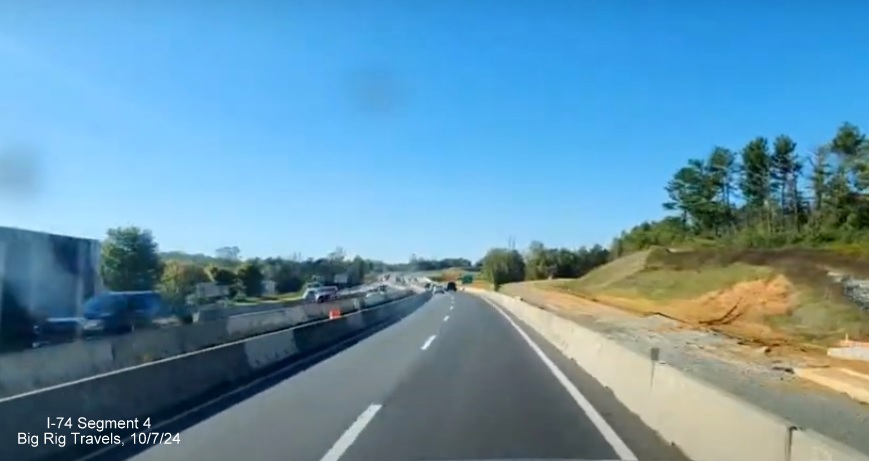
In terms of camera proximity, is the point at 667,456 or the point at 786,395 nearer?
the point at 667,456

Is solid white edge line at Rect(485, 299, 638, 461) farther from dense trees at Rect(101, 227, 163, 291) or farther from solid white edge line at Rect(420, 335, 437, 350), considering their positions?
dense trees at Rect(101, 227, 163, 291)

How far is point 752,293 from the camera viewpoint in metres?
66.4

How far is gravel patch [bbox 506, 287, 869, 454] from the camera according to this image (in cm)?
1388

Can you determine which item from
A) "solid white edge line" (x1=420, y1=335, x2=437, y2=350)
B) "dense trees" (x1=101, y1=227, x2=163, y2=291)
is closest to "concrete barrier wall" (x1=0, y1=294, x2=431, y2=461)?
"solid white edge line" (x1=420, y1=335, x2=437, y2=350)

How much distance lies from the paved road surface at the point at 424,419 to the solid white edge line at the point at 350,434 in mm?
13

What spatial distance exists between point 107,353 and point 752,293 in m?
52.0

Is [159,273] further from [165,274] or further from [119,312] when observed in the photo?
[119,312]

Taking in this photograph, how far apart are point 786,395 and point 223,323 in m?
23.0

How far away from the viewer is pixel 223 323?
3606 centimetres

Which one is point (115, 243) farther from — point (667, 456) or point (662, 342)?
point (667, 456)

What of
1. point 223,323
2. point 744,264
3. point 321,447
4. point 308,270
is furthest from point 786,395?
point 308,270

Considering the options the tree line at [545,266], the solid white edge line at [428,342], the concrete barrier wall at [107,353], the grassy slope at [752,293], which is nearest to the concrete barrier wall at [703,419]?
the solid white edge line at [428,342]

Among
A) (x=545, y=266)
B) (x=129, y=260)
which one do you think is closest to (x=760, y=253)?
(x=129, y=260)

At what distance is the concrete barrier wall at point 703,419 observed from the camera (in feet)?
21.4
